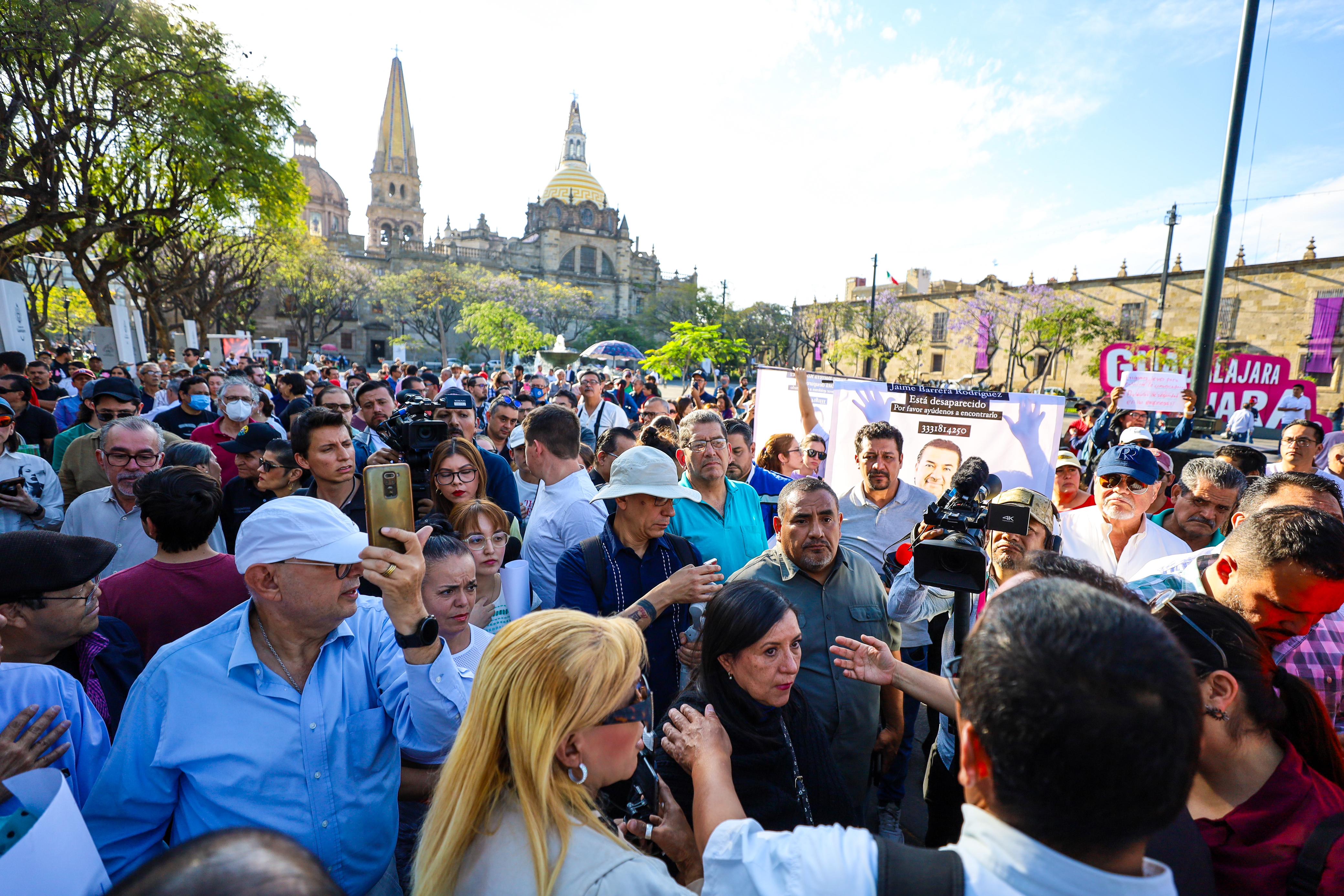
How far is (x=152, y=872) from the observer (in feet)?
2.56

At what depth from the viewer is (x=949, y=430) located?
5.46m

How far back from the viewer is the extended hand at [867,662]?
2.26 metres

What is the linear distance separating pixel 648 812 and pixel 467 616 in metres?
1.09

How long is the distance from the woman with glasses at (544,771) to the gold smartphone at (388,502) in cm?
49

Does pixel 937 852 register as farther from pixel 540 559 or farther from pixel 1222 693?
pixel 540 559

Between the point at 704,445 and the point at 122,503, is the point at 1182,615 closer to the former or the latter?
the point at 704,445

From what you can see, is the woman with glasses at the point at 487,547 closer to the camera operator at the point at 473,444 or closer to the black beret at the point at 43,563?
the camera operator at the point at 473,444

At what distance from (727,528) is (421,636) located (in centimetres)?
226

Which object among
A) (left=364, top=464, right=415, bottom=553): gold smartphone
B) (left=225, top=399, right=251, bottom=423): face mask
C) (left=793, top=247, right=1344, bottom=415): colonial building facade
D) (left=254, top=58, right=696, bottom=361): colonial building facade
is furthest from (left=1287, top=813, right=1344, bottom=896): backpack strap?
(left=254, top=58, right=696, bottom=361): colonial building facade

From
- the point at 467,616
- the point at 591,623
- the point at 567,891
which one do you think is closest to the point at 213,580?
the point at 467,616

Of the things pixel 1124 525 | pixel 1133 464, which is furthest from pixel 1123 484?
pixel 1124 525

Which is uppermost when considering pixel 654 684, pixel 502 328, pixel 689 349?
pixel 502 328

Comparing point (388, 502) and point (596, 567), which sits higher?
point (388, 502)

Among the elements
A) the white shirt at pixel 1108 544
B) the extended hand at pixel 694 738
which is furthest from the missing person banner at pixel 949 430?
the extended hand at pixel 694 738
